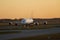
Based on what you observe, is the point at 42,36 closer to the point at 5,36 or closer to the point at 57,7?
the point at 5,36

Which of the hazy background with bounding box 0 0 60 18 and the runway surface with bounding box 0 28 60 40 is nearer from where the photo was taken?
the runway surface with bounding box 0 28 60 40

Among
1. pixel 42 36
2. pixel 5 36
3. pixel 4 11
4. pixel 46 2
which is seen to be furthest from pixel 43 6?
pixel 5 36

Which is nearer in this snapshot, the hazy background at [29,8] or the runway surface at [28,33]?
the runway surface at [28,33]

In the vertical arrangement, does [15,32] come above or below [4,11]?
below

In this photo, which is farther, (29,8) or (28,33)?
(29,8)

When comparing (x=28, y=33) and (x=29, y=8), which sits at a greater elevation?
(x=29, y=8)

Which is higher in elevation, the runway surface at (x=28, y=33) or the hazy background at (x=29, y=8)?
the hazy background at (x=29, y=8)

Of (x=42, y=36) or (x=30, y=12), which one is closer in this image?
(x=42, y=36)

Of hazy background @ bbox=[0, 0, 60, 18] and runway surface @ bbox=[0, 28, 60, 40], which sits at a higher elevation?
hazy background @ bbox=[0, 0, 60, 18]
